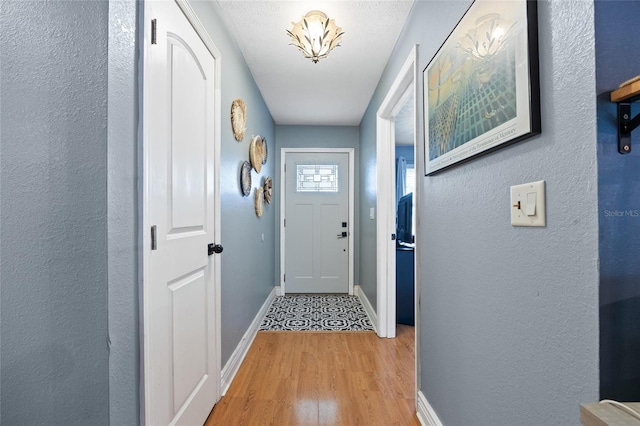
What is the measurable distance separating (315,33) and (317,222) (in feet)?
9.19

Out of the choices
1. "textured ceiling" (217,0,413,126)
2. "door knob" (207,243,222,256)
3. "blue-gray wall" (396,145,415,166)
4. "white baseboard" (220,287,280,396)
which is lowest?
"white baseboard" (220,287,280,396)

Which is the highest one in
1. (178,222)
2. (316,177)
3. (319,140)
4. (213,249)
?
(319,140)

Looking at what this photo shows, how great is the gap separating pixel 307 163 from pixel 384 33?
238 cm

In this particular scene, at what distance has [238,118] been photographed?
2.33 meters

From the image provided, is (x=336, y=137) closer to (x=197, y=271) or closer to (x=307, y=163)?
(x=307, y=163)

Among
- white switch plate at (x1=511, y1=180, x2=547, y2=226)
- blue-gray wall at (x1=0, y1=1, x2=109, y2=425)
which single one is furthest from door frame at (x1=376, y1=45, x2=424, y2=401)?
blue-gray wall at (x1=0, y1=1, x2=109, y2=425)

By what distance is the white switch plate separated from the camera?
2.65ft

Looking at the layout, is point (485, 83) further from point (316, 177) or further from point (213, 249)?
point (316, 177)

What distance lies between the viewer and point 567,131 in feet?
2.39

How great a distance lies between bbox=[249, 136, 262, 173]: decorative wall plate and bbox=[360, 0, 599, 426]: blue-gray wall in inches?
69.7

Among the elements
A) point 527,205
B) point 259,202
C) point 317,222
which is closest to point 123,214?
point 527,205

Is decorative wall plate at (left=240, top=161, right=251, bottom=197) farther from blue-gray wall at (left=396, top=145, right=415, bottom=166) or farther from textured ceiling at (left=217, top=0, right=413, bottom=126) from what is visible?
blue-gray wall at (left=396, top=145, right=415, bottom=166)

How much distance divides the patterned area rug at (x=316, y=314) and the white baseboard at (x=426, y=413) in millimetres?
1339

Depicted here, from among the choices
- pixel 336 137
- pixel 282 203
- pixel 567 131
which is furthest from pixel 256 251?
pixel 567 131
